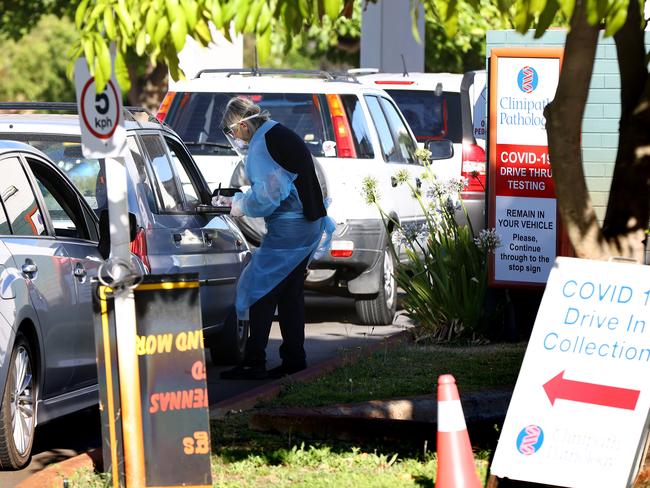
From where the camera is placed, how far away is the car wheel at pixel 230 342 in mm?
10422

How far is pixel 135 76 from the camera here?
28.4 meters

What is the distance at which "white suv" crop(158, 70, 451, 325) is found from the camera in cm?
1210

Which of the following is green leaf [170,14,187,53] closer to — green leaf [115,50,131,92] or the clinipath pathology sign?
green leaf [115,50,131,92]

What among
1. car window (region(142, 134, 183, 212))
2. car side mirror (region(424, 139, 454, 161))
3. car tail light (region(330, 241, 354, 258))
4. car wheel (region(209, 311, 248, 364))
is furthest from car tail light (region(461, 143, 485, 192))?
car window (region(142, 134, 183, 212))

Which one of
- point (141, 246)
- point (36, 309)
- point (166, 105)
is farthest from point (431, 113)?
point (36, 309)

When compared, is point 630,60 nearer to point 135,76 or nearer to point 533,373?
point 533,373

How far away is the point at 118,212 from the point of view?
5.93 metres

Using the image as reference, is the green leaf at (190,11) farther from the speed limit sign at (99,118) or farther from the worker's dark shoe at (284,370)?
the worker's dark shoe at (284,370)

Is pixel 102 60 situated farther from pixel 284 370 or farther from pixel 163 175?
pixel 284 370

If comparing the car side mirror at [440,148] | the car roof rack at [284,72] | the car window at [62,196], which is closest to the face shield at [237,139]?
the car window at [62,196]

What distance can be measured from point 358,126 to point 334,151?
17.7 inches

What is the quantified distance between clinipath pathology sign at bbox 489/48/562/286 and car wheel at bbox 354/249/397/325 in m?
1.99

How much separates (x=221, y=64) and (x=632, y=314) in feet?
87.3

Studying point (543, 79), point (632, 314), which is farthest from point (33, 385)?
point (543, 79)
